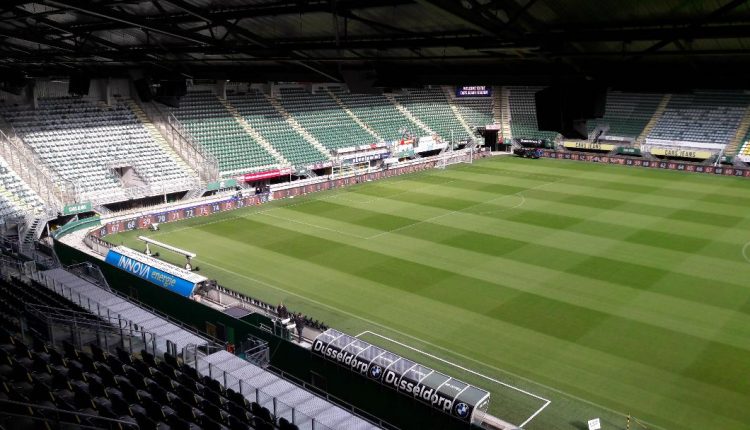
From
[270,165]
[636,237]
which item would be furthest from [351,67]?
[270,165]

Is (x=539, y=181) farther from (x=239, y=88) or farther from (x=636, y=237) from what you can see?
(x=239, y=88)

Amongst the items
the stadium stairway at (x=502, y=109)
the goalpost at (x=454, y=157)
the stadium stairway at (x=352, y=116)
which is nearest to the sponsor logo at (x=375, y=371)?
the goalpost at (x=454, y=157)

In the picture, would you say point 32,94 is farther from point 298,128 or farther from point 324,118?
point 324,118

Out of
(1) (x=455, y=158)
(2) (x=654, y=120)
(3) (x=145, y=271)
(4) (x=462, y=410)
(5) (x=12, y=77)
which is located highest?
(5) (x=12, y=77)

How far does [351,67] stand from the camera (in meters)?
16.8

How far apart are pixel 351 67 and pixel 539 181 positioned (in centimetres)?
3435

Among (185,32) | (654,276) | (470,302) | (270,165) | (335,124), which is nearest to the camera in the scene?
(185,32)

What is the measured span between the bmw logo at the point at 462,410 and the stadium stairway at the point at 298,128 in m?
40.6

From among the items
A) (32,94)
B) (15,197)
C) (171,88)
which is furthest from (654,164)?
(32,94)

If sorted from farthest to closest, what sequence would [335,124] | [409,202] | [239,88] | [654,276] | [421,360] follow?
[335,124] < [239,88] < [409,202] < [654,276] < [421,360]

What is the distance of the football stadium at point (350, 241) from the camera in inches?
468

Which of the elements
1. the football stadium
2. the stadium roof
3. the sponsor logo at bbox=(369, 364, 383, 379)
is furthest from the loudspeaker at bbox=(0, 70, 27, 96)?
the sponsor logo at bbox=(369, 364, 383, 379)

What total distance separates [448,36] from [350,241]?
19.2 meters

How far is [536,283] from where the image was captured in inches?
969
